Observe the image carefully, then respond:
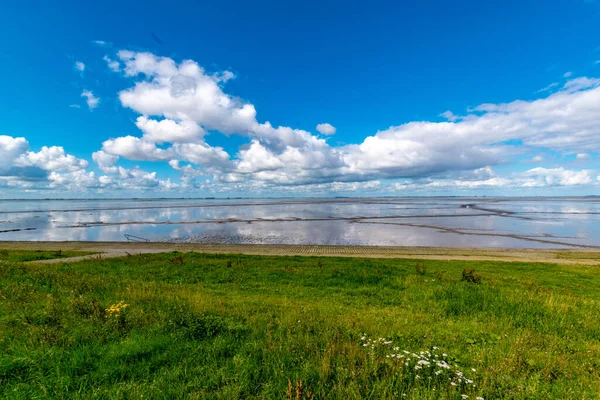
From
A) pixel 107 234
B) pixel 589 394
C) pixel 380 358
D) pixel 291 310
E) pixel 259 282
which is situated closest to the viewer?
pixel 589 394

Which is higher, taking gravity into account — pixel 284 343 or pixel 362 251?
pixel 284 343

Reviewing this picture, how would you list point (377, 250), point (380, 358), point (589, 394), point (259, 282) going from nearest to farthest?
point (589, 394) → point (380, 358) → point (259, 282) → point (377, 250)

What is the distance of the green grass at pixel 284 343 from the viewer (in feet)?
15.8

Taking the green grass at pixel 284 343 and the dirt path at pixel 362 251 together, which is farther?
the dirt path at pixel 362 251

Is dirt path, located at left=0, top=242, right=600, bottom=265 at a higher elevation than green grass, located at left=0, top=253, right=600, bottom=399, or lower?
lower

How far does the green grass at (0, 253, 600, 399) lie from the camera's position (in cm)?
481

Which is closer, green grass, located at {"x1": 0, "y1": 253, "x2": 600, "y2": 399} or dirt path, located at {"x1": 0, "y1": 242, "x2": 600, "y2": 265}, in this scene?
green grass, located at {"x1": 0, "y1": 253, "x2": 600, "y2": 399}

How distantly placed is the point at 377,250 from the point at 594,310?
75.8ft

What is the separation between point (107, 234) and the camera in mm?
46719

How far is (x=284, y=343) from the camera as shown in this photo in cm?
636

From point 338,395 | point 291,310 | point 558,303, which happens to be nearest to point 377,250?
point 558,303

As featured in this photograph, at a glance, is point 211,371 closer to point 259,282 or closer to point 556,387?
point 556,387

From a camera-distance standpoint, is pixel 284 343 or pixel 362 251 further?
pixel 362 251

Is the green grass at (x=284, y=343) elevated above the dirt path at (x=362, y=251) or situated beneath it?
elevated above
